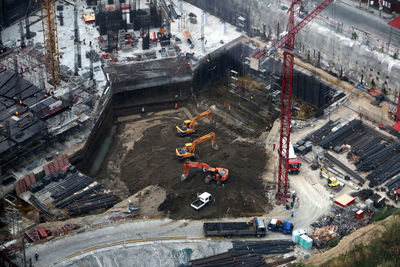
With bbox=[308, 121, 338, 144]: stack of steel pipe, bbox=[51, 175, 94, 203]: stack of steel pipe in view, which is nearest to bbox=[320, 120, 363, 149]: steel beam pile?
→ bbox=[308, 121, 338, 144]: stack of steel pipe

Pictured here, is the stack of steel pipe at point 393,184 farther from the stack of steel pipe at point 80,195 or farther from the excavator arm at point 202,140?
the stack of steel pipe at point 80,195

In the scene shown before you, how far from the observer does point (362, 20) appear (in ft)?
329

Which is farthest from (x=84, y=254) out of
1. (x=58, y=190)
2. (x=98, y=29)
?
(x=98, y=29)

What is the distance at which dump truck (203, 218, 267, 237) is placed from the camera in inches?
2842

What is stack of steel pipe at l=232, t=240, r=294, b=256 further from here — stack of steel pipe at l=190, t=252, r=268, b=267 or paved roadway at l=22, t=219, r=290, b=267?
paved roadway at l=22, t=219, r=290, b=267

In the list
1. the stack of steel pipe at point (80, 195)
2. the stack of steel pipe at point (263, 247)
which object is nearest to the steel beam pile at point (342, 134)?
the stack of steel pipe at point (263, 247)

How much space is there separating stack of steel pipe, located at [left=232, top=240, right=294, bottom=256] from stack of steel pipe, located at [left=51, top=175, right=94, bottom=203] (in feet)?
63.4

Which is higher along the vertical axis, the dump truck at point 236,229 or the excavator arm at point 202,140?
the excavator arm at point 202,140

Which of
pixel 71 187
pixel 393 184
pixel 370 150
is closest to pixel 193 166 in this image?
pixel 71 187

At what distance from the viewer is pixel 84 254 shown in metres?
70.0

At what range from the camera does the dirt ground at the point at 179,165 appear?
76.4m

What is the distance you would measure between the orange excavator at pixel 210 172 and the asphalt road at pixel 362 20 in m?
32.0

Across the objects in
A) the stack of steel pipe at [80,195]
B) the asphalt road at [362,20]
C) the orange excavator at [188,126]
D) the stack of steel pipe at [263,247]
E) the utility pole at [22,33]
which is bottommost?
the stack of steel pipe at [80,195]

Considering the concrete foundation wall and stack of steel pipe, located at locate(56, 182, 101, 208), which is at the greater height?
the concrete foundation wall
